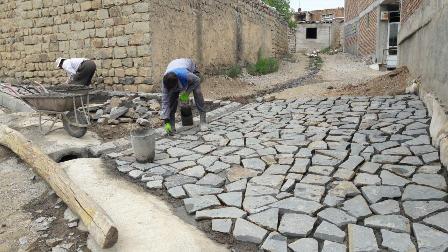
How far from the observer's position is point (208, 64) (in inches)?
419

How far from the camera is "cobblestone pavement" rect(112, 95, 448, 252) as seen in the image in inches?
107

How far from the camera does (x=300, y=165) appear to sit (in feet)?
13.2

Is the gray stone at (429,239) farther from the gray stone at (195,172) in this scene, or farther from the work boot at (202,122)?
the work boot at (202,122)

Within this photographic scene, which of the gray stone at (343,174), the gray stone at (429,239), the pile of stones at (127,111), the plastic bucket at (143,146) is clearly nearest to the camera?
the gray stone at (429,239)

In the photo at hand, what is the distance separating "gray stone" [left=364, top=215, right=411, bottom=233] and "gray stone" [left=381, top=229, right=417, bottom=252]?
0.08m

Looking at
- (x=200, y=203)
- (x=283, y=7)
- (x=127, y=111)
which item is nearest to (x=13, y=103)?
(x=127, y=111)

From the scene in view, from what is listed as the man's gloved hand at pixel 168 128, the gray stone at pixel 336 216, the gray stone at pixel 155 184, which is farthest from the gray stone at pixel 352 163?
the man's gloved hand at pixel 168 128

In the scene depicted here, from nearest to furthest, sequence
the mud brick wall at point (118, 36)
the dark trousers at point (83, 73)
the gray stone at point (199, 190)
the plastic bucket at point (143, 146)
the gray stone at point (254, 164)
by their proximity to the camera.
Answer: the gray stone at point (199, 190)
the gray stone at point (254, 164)
the plastic bucket at point (143, 146)
the dark trousers at point (83, 73)
the mud brick wall at point (118, 36)

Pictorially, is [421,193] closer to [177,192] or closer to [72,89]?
[177,192]

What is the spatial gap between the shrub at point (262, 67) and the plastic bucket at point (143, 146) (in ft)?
31.2

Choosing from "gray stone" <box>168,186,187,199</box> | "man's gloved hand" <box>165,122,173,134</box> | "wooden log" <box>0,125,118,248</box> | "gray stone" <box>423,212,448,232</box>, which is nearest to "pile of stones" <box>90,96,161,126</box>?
"man's gloved hand" <box>165,122,173,134</box>

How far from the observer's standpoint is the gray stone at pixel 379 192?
317 centimetres

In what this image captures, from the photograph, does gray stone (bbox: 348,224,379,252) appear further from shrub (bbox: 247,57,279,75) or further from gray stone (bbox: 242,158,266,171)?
shrub (bbox: 247,57,279,75)

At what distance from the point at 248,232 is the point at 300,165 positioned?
148 centimetres
